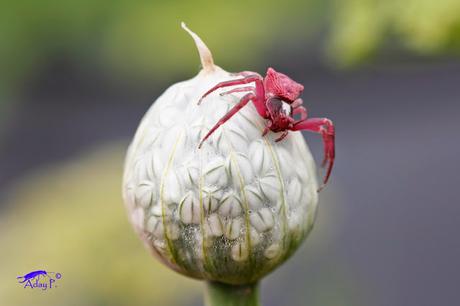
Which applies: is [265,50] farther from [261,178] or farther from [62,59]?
[261,178]

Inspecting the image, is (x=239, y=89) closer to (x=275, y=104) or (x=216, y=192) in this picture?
(x=275, y=104)

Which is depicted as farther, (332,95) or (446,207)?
(332,95)

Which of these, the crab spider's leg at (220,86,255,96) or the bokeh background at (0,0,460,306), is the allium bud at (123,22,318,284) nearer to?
the crab spider's leg at (220,86,255,96)

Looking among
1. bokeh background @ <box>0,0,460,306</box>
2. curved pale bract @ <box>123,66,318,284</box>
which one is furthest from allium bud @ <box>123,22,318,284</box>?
bokeh background @ <box>0,0,460,306</box>

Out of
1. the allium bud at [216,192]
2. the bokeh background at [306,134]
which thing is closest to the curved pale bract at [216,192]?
the allium bud at [216,192]

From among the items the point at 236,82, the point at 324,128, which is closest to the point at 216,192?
the point at 236,82

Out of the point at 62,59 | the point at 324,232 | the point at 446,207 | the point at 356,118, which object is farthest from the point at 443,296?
the point at 62,59
